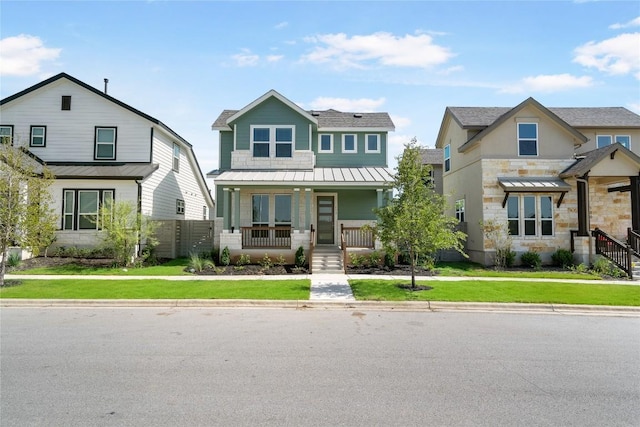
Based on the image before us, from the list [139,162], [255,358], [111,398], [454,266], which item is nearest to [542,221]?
[454,266]

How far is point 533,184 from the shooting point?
17203 mm

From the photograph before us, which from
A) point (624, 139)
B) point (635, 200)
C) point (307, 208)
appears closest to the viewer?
point (635, 200)

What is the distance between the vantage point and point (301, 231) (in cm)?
1711

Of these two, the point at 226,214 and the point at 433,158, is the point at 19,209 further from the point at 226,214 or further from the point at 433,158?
the point at 433,158

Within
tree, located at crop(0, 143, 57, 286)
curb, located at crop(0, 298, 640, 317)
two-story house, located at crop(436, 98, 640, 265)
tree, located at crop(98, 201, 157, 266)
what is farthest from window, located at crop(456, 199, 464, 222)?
tree, located at crop(0, 143, 57, 286)

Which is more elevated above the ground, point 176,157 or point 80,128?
point 80,128

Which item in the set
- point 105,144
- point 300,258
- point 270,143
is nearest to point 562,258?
point 300,258

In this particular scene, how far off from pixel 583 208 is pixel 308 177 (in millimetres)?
13247

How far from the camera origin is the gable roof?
17.7m

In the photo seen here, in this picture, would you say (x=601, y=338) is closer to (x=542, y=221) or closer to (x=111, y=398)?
(x=111, y=398)

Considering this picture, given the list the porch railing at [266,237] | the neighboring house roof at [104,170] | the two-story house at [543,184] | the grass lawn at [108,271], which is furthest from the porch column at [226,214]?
the two-story house at [543,184]

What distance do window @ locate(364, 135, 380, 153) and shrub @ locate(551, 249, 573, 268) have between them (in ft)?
34.2

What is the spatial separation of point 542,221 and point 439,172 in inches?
523

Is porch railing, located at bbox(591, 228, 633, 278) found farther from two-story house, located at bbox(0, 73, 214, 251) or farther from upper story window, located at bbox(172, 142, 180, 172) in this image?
upper story window, located at bbox(172, 142, 180, 172)
